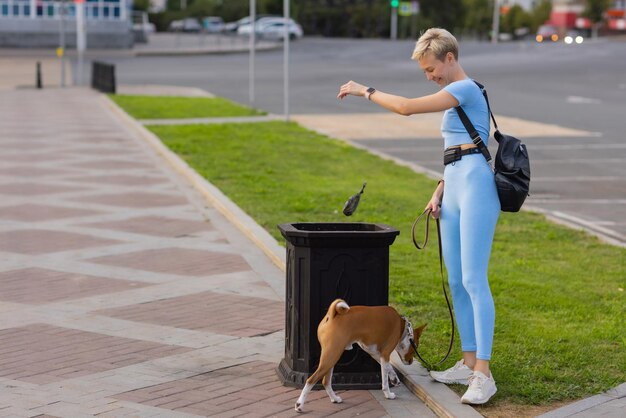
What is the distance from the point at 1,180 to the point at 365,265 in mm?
10124

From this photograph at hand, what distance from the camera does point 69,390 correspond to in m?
6.18

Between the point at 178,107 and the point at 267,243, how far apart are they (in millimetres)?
19284

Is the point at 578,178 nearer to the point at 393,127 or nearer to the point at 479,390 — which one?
the point at 393,127

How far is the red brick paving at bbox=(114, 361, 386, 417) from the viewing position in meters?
5.88

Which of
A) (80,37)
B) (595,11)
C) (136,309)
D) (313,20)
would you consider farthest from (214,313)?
(595,11)

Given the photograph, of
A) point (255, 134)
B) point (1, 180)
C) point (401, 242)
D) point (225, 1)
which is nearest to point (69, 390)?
point (401, 242)

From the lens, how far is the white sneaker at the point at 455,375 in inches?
247

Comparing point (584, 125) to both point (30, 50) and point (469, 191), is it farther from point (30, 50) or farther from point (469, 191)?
point (30, 50)

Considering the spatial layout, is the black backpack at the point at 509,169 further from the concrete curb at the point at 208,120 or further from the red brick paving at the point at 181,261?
the concrete curb at the point at 208,120

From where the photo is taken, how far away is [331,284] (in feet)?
20.3

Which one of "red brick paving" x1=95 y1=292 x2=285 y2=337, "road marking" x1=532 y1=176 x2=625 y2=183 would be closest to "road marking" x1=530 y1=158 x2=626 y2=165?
"road marking" x1=532 y1=176 x2=625 y2=183

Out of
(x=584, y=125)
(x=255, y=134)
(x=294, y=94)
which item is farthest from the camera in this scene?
(x=294, y=94)

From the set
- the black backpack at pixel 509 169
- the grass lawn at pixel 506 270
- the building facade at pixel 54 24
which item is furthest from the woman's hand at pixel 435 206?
the building facade at pixel 54 24

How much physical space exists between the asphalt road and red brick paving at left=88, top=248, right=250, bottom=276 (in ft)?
13.2
